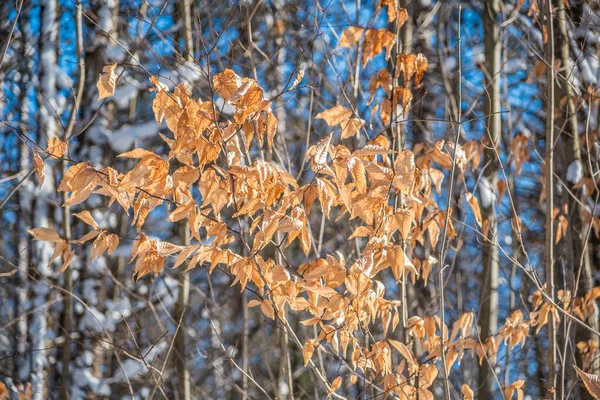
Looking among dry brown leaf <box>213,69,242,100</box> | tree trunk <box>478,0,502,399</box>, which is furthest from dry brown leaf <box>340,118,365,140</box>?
tree trunk <box>478,0,502,399</box>

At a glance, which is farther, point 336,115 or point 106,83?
point 336,115

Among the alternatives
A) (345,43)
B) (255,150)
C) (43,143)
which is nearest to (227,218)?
(255,150)

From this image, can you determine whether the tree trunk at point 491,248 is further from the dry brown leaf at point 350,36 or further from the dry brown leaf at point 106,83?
the dry brown leaf at point 106,83

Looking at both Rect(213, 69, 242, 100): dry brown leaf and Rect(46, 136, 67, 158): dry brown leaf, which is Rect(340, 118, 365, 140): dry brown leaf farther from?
Rect(46, 136, 67, 158): dry brown leaf

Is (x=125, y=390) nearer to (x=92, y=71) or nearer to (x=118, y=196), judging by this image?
(x=92, y=71)

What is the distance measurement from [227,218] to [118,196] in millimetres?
4324

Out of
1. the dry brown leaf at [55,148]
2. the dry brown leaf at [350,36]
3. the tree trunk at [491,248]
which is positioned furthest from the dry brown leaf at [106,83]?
the tree trunk at [491,248]

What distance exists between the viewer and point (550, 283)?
7.05 feet

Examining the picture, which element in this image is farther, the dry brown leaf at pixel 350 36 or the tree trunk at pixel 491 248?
the tree trunk at pixel 491 248

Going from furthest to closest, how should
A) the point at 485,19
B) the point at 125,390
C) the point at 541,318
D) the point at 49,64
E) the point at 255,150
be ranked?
the point at 255,150
the point at 125,390
the point at 49,64
the point at 485,19
the point at 541,318

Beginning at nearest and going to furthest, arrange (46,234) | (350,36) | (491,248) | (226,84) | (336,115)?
1. (226,84)
2. (46,234)
3. (336,115)
4. (350,36)
5. (491,248)

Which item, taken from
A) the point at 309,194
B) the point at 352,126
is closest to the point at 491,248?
the point at 352,126

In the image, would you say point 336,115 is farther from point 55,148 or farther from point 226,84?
point 55,148

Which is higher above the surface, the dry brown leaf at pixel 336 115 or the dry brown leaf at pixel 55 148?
the dry brown leaf at pixel 336 115
